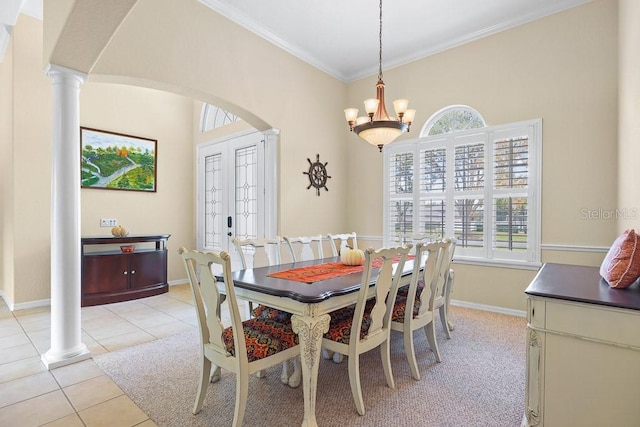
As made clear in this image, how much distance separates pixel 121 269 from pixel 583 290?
506cm

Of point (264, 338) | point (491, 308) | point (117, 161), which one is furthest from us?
point (117, 161)

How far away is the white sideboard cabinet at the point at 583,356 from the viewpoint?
4.51 ft

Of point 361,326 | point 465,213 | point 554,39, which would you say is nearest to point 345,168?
point 465,213

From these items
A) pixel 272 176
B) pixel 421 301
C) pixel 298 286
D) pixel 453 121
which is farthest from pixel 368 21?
pixel 298 286

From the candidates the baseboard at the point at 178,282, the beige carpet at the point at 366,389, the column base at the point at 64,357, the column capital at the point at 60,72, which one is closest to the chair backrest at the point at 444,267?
the beige carpet at the point at 366,389

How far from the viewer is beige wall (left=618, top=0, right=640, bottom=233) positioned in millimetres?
2410

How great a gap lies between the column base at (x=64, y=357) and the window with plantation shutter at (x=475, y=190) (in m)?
3.28

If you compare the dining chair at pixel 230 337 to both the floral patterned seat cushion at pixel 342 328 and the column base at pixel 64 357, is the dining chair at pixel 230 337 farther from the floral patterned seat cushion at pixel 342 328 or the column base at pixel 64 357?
the column base at pixel 64 357

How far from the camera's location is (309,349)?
1.79 meters

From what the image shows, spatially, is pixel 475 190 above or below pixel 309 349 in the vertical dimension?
above

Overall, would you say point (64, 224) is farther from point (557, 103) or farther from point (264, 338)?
point (557, 103)

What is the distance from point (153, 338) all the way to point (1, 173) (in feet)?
11.5

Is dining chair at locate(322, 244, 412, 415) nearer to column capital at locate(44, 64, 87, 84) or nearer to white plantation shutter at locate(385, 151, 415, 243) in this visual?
white plantation shutter at locate(385, 151, 415, 243)

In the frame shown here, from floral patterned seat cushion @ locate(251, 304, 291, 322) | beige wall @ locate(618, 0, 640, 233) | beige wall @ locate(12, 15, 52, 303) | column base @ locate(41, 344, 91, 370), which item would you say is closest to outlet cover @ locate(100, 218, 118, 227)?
beige wall @ locate(12, 15, 52, 303)
